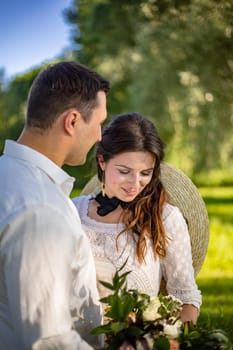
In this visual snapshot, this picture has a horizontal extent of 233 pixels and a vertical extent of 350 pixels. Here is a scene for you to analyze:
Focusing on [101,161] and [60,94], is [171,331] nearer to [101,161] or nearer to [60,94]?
[60,94]

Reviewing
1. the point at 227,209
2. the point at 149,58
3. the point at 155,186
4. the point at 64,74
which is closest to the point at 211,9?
the point at 149,58

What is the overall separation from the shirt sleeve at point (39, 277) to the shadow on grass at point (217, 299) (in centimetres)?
346

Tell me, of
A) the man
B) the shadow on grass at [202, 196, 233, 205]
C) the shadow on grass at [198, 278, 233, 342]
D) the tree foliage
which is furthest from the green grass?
the shadow on grass at [202, 196, 233, 205]

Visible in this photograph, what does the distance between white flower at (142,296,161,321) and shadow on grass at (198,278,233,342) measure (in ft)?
9.56

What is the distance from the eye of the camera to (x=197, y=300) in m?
3.84

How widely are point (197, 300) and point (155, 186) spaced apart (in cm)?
63

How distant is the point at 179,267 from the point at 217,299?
394 cm

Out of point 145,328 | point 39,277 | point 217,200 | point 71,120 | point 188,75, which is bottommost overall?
point 217,200

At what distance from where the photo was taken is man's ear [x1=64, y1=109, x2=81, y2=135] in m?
2.56

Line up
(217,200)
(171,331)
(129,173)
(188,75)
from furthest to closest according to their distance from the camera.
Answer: (217,200) < (188,75) < (129,173) < (171,331)

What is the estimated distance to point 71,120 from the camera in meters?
2.57

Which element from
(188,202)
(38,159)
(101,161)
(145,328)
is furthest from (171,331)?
(188,202)

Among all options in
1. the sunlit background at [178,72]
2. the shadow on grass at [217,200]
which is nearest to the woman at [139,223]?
the sunlit background at [178,72]

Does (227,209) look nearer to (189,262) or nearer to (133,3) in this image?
(133,3)
